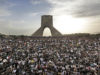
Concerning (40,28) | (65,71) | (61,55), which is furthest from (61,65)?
(40,28)

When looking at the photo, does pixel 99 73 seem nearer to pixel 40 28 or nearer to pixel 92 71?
pixel 92 71

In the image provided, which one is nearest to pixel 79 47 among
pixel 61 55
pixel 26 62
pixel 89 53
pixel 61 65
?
pixel 89 53

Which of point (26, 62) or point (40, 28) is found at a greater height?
point (40, 28)

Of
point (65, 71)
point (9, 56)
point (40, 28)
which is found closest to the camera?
point (65, 71)

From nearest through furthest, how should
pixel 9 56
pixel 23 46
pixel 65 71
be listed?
pixel 65 71
pixel 9 56
pixel 23 46

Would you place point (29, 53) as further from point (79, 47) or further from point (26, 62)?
point (79, 47)

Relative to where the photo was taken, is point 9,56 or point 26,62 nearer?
point 26,62
